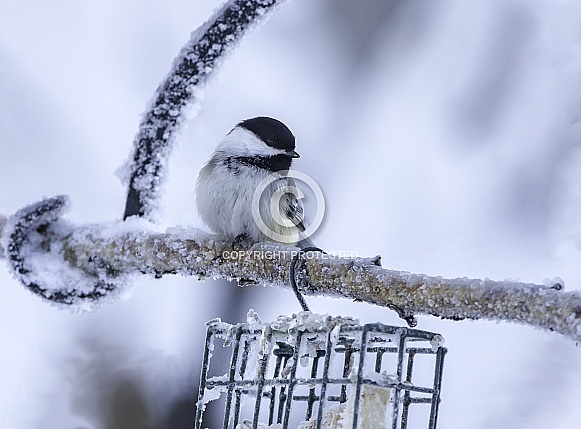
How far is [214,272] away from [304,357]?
0.97ft

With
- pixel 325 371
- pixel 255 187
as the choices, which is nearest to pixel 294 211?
pixel 255 187

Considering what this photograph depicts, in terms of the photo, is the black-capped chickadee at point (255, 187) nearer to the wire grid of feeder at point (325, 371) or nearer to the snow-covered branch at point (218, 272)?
the snow-covered branch at point (218, 272)

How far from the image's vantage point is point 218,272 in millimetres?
1536

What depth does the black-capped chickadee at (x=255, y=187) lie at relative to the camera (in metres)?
1.95

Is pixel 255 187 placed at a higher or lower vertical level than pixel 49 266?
higher

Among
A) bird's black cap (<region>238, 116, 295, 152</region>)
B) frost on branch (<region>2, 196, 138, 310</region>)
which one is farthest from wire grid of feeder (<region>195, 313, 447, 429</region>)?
bird's black cap (<region>238, 116, 295, 152</region>)

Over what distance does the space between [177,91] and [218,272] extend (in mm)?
408

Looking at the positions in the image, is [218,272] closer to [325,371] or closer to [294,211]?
[325,371]

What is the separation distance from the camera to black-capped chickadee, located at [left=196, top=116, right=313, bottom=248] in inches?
76.9

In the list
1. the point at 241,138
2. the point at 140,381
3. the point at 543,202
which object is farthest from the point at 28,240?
the point at 543,202

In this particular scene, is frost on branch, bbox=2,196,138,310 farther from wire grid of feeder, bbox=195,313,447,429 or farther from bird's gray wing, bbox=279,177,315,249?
bird's gray wing, bbox=279,177,315,249

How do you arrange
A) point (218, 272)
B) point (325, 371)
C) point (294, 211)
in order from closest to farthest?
1. point (325, 371)
2. point (218, 272)
3. point (294, 211)

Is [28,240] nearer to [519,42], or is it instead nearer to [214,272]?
[214,272]

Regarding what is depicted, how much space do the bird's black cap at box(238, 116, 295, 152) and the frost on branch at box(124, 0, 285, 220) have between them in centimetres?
49
